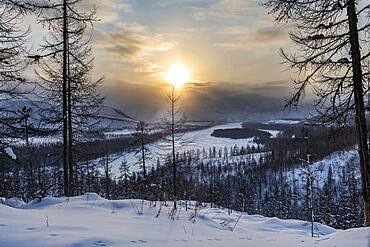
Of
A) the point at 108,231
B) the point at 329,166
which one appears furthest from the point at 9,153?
the point at 329,166

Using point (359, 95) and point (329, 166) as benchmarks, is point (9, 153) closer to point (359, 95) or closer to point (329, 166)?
point (359, 95)

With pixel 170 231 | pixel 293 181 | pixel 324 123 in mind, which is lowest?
pixel 293 181

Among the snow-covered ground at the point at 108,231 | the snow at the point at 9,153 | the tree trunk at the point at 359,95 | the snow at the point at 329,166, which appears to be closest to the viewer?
the snow-covered ground at the point at 108,231

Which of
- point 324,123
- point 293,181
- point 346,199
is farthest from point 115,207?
point 293,181

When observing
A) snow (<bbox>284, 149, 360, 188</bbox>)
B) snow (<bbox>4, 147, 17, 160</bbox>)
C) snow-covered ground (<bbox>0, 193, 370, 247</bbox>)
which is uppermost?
snow (<bbox>4, 147, 17, 160</bbox>)

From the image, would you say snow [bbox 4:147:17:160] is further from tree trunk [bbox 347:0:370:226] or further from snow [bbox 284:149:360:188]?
snow [bbox 284:149:360:188]

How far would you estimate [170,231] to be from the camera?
5.33 metres

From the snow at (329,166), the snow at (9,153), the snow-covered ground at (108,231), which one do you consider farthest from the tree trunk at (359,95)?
the snow at (329,166)

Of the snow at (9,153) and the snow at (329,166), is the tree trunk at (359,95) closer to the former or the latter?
the snow at (9,153)

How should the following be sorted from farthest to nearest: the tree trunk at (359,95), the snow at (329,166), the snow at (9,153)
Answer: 1. the snow at (329,166)
2. the snow at (9,153)
3. the tree trunk at (359,95)

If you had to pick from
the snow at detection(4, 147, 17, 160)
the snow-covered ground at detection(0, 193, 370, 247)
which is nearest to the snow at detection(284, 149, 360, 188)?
the snow at detection(4, 147, 17, 160)

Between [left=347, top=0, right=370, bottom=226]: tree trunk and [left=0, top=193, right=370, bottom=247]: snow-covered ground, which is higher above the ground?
[left=347, top=0, right=370, bottom=226]: tree trunk

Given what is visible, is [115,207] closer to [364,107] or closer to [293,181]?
[364,107]

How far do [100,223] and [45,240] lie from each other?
1530mm
